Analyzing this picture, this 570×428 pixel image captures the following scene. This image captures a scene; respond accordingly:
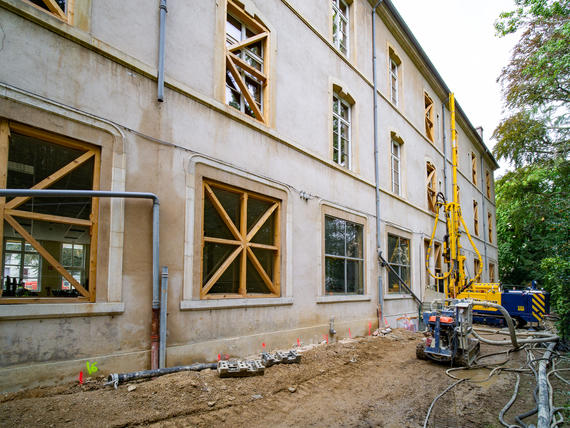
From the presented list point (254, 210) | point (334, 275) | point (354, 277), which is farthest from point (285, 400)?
point (354, 277)

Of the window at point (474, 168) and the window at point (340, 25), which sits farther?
the window at point (474, 168)

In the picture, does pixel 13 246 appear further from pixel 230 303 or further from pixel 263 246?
pixel 263 246

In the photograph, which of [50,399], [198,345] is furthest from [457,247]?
[50,399]

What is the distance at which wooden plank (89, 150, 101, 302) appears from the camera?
495cm

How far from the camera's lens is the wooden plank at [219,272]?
6.27 m

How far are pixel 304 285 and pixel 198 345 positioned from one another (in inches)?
126

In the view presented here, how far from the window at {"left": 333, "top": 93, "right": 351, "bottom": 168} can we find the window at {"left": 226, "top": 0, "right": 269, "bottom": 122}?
10.6 ft

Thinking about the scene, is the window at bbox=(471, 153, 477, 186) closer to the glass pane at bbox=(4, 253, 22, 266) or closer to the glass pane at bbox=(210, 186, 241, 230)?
the glass pane at bbox=(210, 186, 241, 230)

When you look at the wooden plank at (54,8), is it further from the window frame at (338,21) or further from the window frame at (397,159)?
the window frame at (397,159)

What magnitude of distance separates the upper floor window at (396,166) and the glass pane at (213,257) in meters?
8.95

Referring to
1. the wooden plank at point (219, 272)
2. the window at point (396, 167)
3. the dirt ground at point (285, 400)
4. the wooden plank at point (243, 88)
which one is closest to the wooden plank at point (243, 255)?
the wooden plank at point (219, 272)

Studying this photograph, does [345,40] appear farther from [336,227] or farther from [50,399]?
[50,399]

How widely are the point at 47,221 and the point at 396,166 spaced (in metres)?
12.3

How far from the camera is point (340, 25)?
1179 centimetres
